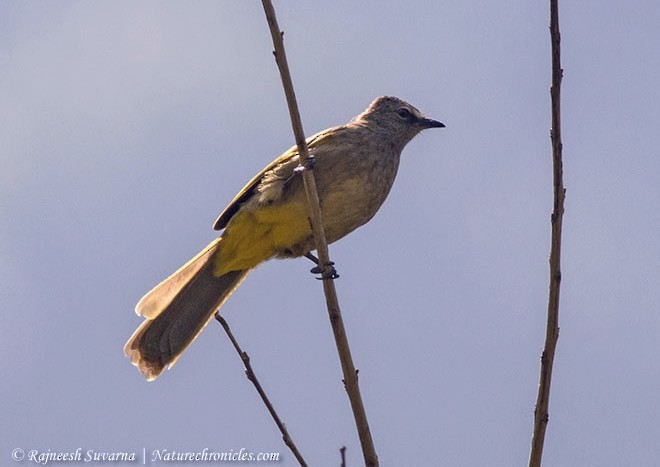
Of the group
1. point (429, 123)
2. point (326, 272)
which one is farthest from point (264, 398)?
point (429, 123)

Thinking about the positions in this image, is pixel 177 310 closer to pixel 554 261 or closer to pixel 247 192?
pixel 247 192

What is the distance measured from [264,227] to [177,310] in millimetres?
893

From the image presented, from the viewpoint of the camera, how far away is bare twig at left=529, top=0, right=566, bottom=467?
329 cm

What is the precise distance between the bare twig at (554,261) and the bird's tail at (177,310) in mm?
3520

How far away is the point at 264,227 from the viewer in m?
6.38

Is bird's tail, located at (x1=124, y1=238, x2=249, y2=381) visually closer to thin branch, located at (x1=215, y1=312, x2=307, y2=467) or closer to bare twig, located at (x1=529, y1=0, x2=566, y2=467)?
thin branch, located at (x1=215, y1=312, x2=307, y2=467)

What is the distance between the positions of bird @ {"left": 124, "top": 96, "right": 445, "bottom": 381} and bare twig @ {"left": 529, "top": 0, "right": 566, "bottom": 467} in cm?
303

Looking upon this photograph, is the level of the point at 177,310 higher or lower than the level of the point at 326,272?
lower

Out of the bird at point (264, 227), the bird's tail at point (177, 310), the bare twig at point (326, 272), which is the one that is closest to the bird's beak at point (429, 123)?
the bird at point (264, 227)

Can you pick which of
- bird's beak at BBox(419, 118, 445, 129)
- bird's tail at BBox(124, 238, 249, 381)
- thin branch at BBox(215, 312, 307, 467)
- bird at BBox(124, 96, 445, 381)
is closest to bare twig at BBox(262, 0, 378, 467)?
thin branch at BBox(215, 312, 307, 467)

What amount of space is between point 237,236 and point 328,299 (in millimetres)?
2593

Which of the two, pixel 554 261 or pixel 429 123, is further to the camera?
pixel 429 123

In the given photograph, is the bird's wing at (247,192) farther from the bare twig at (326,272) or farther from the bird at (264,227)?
the bare twig at (326,272)

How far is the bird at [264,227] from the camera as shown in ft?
20.7
